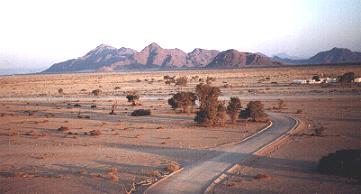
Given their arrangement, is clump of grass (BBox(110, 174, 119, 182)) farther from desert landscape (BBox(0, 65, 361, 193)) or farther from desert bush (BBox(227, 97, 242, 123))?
desert bush (BBox(227, 97, 242, 123))

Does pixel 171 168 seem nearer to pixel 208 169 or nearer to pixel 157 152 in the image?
pixel 208 169

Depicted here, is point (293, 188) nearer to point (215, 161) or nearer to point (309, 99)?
point (215, 161)

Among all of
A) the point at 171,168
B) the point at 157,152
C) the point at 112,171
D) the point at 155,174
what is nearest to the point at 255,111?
the point at 157,152

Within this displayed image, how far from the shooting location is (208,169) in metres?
21.2

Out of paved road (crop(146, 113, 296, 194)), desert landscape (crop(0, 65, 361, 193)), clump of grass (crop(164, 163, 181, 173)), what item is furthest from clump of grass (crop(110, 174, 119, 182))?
clump of grass (crop(164, 163, 181, 173))

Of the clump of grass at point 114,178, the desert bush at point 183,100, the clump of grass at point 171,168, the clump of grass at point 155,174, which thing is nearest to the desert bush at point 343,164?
the clump of grass at point 171,168

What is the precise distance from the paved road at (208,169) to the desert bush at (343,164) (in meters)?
4.88

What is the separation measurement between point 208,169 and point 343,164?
6.82 metres

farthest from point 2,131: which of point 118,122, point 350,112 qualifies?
point 350,112

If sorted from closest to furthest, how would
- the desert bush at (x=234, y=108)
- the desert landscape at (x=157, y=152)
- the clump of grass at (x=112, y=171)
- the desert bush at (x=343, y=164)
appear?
1. the desert landscape at (x=157, y=152)
2. the desert bush at (x=343, y=164)
3. the clump of grass at (x=112, y=171)
4. the desert bush at (x=234, y=108)

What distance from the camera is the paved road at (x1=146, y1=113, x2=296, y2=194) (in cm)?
1783

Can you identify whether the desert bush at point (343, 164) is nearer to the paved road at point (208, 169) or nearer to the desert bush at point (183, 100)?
the paved road at point (208, 169)

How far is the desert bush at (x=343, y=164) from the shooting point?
19.2 meters

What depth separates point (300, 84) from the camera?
87875 mm
